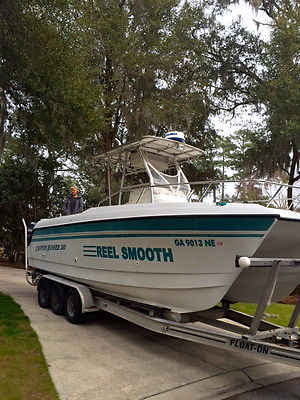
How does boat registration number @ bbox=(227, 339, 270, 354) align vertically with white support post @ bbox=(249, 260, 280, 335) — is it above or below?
below

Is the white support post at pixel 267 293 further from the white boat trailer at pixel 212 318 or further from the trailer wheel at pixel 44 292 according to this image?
the trailer wheel at pixel 44 292

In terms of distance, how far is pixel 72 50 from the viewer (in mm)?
8945

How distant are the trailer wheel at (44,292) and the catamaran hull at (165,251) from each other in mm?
1445

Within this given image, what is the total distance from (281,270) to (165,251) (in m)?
1.40

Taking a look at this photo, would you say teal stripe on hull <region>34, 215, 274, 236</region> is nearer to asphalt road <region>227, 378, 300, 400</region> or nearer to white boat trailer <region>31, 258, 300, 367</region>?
white boat trailer <region>31, 258, 300, 367</region>

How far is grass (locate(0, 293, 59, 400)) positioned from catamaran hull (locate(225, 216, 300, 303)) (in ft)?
8.39

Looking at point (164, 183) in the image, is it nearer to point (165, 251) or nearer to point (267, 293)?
point (165, 251)

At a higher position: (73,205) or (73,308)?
(73,205)

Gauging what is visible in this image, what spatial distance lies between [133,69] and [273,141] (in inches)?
194

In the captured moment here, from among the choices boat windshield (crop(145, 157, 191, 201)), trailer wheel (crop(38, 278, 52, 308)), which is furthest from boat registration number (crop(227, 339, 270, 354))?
trailer wheel (crop(38, 278, 52, 308))

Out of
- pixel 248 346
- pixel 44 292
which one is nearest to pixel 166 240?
pixel 248 346

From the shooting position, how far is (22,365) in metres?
4.66

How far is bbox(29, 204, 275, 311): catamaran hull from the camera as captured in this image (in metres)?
4.41

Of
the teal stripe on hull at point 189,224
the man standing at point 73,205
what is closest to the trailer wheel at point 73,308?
the teal stripe on hull at point 189,224
